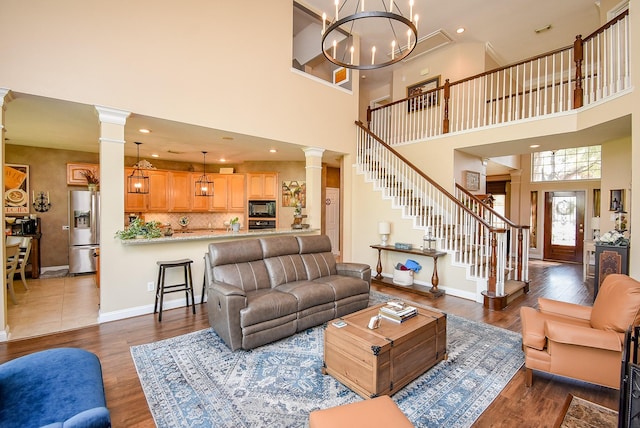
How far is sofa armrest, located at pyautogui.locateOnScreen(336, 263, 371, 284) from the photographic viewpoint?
405 centimetres

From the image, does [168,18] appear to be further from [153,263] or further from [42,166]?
[42,166]

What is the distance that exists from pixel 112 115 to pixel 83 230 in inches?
151

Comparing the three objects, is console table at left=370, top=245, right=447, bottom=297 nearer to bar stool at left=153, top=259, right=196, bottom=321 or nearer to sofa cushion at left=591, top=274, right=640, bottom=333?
sofa cushion at left=591, top=274, right=640, bottom=333

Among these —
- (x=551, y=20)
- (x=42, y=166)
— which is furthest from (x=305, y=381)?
(x=551, y=20)

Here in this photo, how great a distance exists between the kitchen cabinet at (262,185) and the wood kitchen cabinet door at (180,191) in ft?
5.19

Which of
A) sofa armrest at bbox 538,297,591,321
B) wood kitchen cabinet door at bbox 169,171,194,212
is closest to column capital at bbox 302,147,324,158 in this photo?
wood kitchen cabinet door at bbox 169,171,194,212

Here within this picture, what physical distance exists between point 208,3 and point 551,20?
682 cm

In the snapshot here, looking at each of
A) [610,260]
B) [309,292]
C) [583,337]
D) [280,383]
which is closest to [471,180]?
[610,260]

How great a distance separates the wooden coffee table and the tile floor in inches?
128

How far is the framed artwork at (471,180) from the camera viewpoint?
6.28 metres

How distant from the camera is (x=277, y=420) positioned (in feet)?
6.52

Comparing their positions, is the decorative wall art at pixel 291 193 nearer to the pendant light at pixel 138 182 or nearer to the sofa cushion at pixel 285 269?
the pendant light at pixel 138 182

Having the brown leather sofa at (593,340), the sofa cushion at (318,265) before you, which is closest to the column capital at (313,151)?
the sofa cushion at (318,265)

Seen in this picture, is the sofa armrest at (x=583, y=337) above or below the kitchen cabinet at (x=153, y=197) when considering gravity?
below
